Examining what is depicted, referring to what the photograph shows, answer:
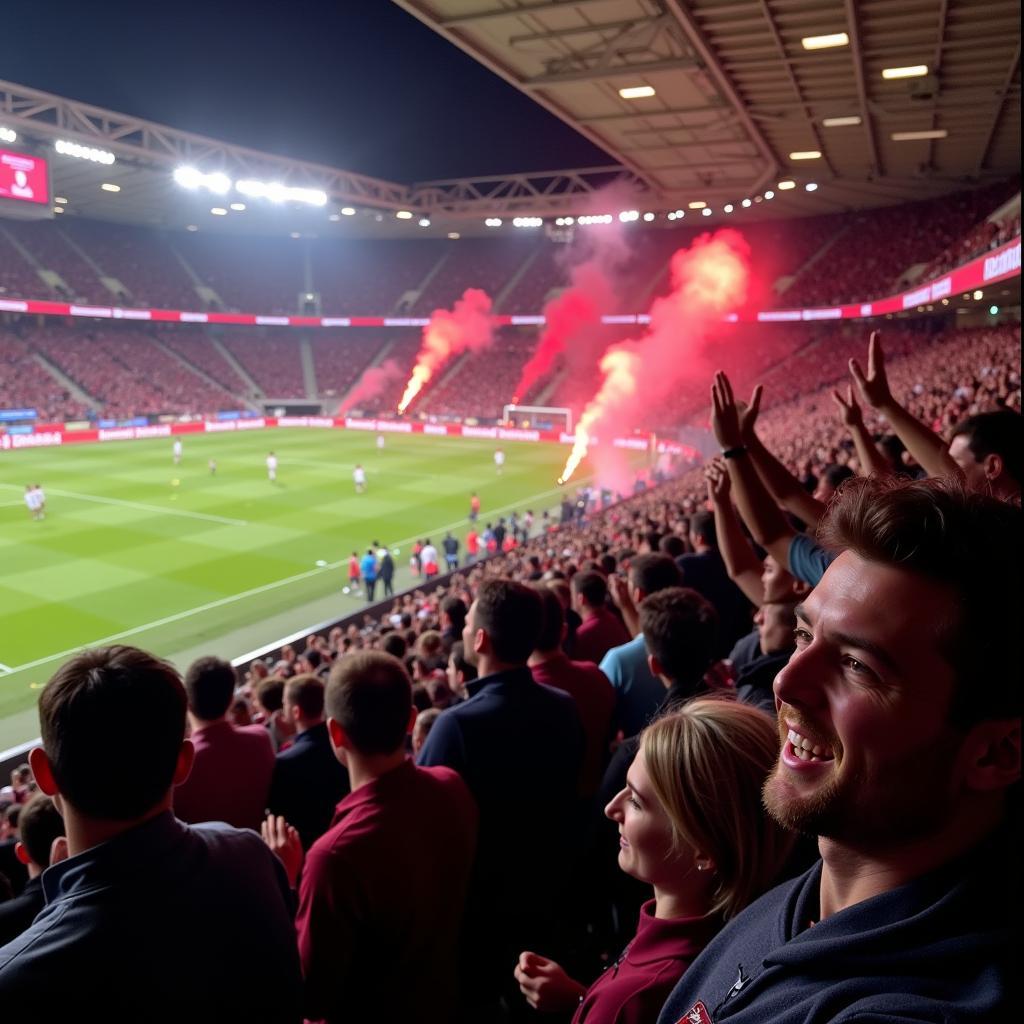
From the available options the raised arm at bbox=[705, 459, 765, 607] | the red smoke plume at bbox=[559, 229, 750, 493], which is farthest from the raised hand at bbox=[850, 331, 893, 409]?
the red smoke plume at bbox=[559, 229, 750, 493]

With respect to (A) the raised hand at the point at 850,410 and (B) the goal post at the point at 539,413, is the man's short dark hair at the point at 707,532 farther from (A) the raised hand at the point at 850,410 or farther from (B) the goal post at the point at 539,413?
(B) the goal post at the point at 539,413

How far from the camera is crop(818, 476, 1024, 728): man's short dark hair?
1.30 meters

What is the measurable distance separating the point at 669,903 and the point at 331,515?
2608 centimetres

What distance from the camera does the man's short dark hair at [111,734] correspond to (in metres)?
2.15

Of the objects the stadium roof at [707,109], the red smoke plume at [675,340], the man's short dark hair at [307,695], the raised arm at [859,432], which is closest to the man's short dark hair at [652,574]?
the raised arm at [859,432]

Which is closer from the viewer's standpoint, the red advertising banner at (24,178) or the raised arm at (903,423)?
the raised arm at (903,423)

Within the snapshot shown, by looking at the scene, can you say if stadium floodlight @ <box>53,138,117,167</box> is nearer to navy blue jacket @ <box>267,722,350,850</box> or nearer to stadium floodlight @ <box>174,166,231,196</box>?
stadium floodlight @ <box>174,166,231,196</box>

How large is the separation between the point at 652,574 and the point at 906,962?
4756mm

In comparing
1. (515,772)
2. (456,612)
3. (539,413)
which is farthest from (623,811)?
(539,413)

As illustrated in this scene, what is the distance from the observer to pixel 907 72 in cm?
1939

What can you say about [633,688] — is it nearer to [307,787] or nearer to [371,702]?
[307,787]

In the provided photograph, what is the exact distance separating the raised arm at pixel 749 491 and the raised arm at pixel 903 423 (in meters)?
0.93

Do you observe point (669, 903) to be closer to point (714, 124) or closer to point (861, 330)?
point (714, 124)

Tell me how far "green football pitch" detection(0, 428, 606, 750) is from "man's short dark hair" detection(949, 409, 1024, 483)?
1256cm
